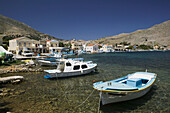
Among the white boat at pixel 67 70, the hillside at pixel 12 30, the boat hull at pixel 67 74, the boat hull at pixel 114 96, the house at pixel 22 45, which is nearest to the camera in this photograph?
the boat hull at pixel 114 96

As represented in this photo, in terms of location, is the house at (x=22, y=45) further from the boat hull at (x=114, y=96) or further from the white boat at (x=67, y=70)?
the boat hull at (x=114, y=96)

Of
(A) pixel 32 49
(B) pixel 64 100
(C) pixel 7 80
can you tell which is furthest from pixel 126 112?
(A) pixel 32 49

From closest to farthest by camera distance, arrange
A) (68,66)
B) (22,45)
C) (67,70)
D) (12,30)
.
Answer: (67,70), (68,66), (22,45), (12,30)

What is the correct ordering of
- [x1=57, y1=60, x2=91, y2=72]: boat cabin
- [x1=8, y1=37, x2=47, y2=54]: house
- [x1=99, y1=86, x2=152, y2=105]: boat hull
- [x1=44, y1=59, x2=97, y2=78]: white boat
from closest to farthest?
[x1=99, y1=86, x2=152, y2=105]: boat hull < [x1=44, y1=59, x2=97, y2=78]: white boat < [x1=57, y1=60, x2=91, y2=72]: boat cabin < [x1=8, y1=37, x2=47, y2=54]: house

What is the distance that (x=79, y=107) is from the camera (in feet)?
28.9

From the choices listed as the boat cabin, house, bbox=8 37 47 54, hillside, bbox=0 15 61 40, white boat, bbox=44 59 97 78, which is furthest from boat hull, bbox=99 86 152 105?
hillside, bbox=0 15 61 40

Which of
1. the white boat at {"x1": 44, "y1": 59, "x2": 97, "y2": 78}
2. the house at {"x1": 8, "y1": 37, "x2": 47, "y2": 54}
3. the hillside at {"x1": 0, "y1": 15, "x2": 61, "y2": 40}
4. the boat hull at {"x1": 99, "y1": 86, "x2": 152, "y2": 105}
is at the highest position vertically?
the hillside at {"x1": 0, "y1": 15, "x2": 61, "y2": 40}

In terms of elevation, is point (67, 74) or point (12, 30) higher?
point (12, 30)

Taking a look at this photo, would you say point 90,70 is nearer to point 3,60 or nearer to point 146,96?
point 146,96

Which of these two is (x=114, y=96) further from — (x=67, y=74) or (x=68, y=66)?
(x=68, y=66)

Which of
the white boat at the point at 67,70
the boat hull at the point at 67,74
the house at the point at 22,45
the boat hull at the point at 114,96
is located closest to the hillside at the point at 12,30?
the house at the point at 22,45

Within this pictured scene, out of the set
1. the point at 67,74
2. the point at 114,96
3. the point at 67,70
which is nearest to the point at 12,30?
the point at 67,70

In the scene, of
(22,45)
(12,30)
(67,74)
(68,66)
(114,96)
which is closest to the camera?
(114,96)

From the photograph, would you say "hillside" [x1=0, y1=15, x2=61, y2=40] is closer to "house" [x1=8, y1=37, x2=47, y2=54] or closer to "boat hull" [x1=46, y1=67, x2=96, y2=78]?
"house" [x1=8, y1=37, x2=47, y2=54]
